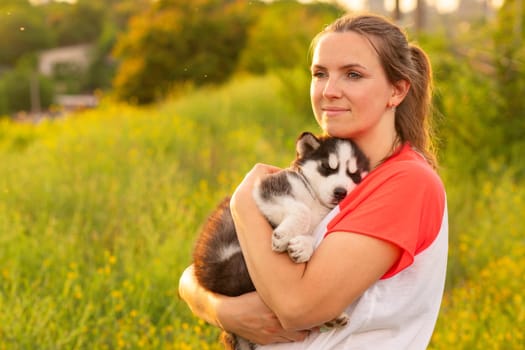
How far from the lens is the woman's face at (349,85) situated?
7.14 feet

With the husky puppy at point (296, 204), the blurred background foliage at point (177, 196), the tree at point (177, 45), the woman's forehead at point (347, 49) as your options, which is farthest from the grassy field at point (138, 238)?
the tree at point (177, 45)

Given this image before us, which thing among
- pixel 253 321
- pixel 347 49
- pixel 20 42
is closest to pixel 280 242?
pixel 253 321

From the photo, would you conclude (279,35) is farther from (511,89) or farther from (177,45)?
(511,89)

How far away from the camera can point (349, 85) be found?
Answer: 2.18 meters

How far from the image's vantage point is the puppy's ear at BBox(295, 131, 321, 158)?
237 cm

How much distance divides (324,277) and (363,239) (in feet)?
0.55

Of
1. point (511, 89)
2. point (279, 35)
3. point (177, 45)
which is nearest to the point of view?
point (511, 89)

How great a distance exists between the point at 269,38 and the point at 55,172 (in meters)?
13.6

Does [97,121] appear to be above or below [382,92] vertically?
below

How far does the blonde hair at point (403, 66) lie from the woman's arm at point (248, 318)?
0.82m

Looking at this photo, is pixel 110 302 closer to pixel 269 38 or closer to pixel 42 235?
pixel 42 235

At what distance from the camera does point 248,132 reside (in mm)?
10148

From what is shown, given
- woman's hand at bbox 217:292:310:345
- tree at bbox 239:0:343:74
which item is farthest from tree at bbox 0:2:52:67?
woman's hand at bbox 217:292:310:345

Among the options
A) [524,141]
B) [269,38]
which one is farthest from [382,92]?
[269,38]
